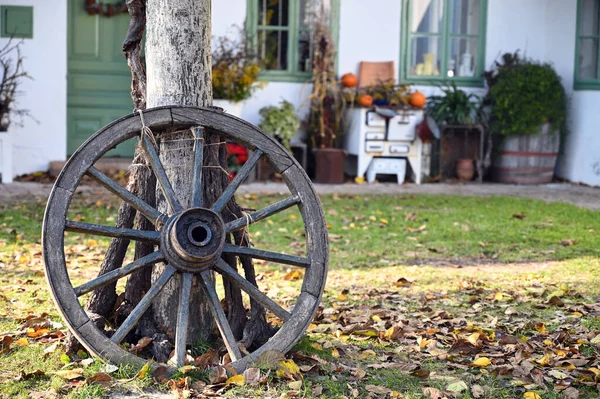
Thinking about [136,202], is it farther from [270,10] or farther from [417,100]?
[270,10]

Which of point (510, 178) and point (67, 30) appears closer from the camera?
point (67, 30)

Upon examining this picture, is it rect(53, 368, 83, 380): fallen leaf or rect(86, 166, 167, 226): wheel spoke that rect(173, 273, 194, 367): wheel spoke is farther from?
rect(53, 368, 83, 380): fallen leaf

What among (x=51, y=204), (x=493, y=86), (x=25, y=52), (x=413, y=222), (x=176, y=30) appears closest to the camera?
(x=51, y=204)

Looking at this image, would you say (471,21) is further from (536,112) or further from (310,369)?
(310,369)

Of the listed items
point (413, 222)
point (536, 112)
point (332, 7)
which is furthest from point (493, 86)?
point (413, 222)

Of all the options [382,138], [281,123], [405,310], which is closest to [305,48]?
[281,123]

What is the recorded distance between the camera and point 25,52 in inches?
445

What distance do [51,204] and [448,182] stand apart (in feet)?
30.3

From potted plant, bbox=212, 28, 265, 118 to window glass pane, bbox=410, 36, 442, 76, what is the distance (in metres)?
Answer: 2.37

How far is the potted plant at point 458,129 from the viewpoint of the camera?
12148 mm

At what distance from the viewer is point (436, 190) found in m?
11.4

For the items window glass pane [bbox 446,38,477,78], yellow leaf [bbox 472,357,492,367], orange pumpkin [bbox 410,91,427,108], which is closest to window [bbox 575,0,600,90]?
window glass pane [bbox 446,38,477,78]

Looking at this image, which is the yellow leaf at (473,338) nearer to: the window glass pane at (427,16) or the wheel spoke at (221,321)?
the wheel spoke at (221,321)

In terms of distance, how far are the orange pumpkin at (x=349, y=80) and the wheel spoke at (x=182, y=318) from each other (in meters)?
8.55
